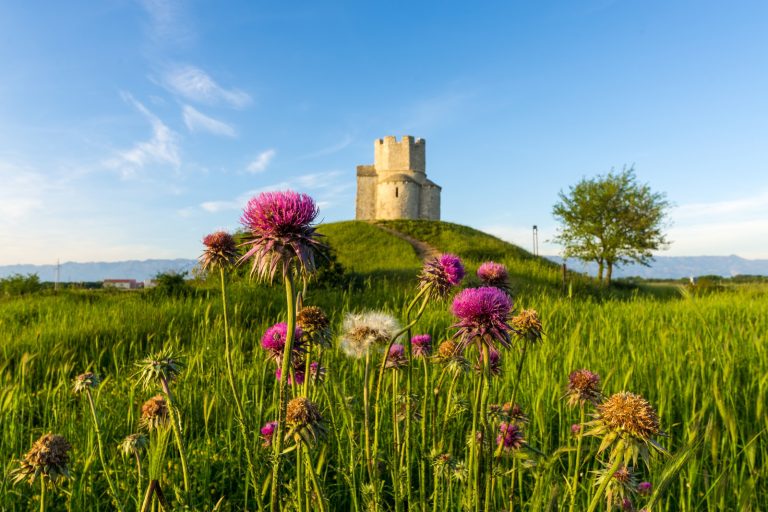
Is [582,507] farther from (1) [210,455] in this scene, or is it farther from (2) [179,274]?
(2) [179,274]

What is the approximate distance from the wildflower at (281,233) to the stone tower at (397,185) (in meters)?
71.9

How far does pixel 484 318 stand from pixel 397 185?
240 feet

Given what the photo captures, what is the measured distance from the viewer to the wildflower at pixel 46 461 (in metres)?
2.30

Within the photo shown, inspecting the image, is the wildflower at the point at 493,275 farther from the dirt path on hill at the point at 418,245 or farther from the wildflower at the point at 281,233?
the dirt path on hill at the point at 418,245

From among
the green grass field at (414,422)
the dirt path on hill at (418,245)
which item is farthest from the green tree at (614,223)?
the green grass field at (414,422)

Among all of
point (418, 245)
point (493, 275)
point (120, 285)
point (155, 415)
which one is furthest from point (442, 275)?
point (120, 285)

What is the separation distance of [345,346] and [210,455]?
2039mm

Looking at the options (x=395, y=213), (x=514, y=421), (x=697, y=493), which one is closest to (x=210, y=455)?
(x=514, y=421)

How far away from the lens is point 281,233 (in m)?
2.46

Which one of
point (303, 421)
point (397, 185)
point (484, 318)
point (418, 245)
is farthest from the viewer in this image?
point (397, 185)

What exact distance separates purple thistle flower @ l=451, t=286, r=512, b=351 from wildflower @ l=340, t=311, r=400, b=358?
64 cm

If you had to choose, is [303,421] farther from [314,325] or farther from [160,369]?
[160,369]

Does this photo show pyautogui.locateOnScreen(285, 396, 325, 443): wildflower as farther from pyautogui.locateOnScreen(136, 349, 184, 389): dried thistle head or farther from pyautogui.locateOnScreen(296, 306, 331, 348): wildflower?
pyautogui.locateOnScreen(136, 349, 184, 389): dried thistle head

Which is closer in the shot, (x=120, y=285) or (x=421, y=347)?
(x=421, y=347)
